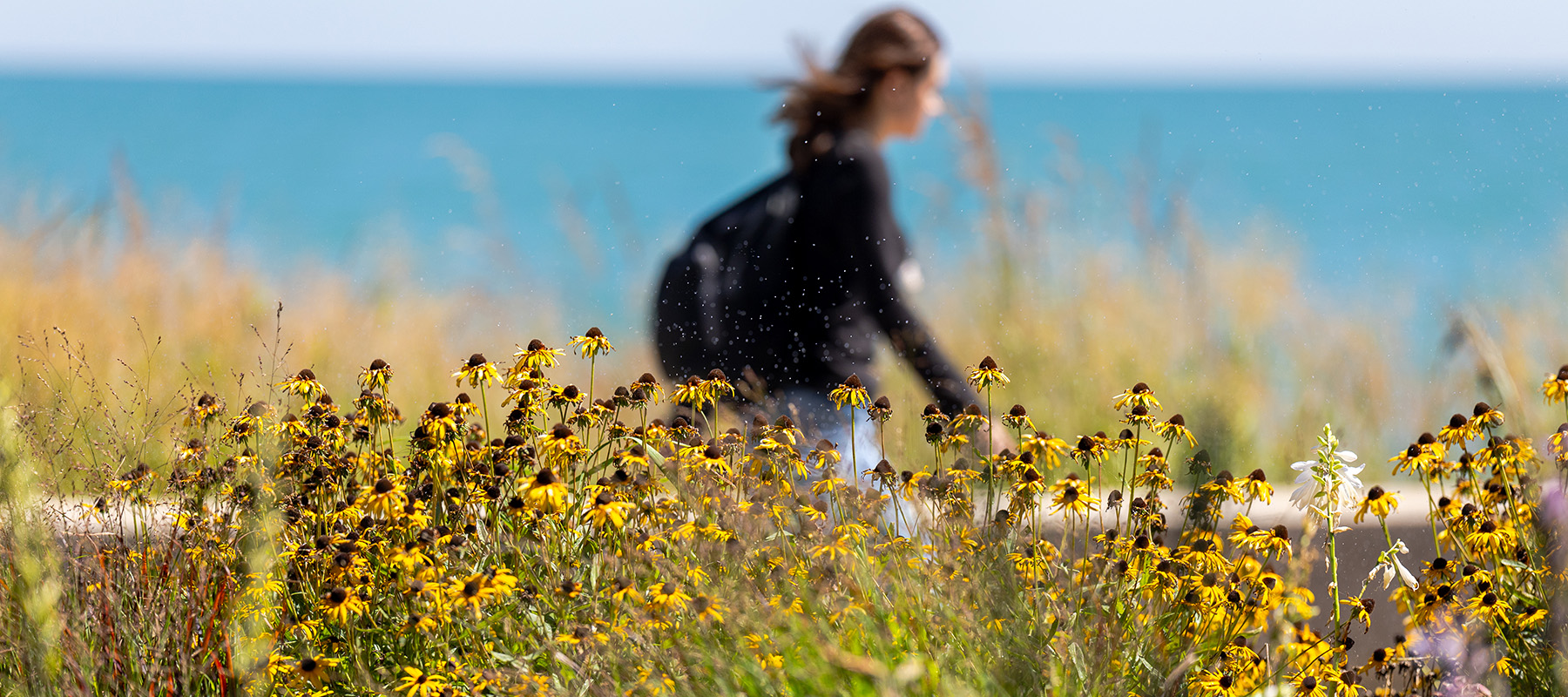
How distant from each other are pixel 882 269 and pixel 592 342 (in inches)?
31.2

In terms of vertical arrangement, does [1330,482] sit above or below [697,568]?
above

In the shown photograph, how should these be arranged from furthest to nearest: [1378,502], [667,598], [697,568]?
[1378,502]
[697,568]
[667,598]

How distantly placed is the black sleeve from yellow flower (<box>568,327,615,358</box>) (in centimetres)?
67

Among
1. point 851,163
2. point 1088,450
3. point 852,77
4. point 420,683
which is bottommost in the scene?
point 420,683

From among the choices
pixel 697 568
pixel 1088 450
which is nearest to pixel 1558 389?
pixel 1088 450

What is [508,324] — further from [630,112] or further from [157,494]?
[630,112]

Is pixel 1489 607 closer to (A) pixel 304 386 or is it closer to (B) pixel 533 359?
(B) pixel 533 359

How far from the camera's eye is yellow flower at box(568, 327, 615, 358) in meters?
2.14

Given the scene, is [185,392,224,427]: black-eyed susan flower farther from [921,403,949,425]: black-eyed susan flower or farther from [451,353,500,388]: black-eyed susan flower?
[921,403,949,425]: black-eyed susan flower

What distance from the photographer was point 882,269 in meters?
2.65

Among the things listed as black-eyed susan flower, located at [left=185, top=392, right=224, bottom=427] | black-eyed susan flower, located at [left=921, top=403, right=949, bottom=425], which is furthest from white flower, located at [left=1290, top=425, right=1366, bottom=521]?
black-eyed susan flower, located at [left=185, top=392, right=224, bottom=427]

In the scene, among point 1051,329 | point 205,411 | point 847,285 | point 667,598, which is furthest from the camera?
point 1051,329

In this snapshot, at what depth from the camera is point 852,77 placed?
2.87m

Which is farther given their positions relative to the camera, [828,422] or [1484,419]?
[828,422]
